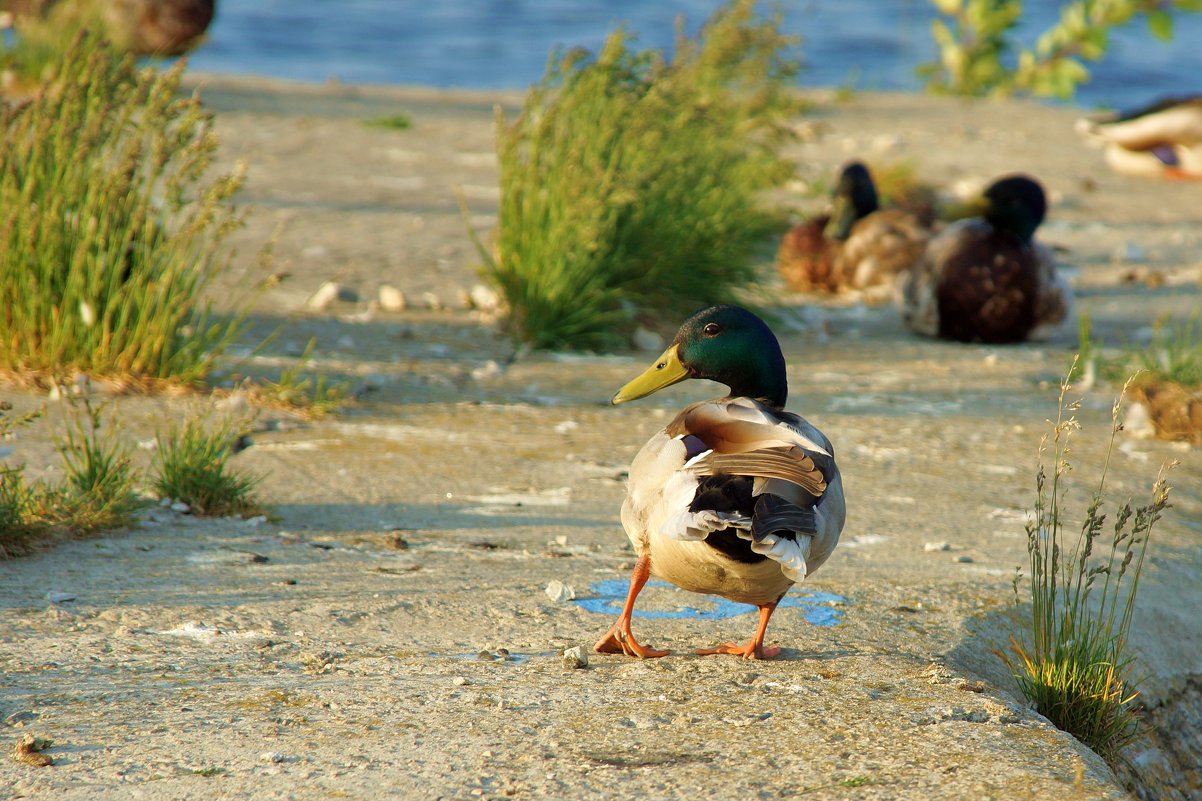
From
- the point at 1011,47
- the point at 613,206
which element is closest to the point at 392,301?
the point at 613,206

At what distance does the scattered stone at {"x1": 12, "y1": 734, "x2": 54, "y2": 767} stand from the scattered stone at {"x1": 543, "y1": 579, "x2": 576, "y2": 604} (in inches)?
53.9

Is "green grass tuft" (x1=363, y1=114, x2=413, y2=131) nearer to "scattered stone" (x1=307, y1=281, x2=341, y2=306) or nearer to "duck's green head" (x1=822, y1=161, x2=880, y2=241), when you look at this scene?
"duck's green head" (x1=822, y1=161, x2=880, y2=241)

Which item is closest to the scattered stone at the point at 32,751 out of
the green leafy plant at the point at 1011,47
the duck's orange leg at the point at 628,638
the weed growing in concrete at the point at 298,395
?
the duck's orange leg at the point at 628,638

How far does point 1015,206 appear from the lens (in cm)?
721

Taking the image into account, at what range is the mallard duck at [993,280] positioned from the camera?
7066 mm

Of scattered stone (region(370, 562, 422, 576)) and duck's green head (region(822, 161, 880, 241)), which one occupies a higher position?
duck's green head (region(822, 161, 880, 241))

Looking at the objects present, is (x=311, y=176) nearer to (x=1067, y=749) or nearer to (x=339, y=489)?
(x=339, y=489)

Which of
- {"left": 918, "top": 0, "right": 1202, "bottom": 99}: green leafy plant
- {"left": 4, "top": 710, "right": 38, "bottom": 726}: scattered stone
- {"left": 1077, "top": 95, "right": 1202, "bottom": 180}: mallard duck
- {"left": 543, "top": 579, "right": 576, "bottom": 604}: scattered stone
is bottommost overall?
{"left": 543, "top": 579, "right": 576, "bottom": 604}: scattered stone

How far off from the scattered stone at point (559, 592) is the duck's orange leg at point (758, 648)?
0.50 metres

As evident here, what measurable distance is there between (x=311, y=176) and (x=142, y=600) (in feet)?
22.0

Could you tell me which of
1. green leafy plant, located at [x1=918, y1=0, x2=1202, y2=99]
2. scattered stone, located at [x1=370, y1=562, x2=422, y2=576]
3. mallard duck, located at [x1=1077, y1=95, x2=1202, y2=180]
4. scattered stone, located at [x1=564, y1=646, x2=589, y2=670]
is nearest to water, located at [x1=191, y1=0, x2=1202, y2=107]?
green leafy plant, located at [x1=918, y1=0, x2=1202, y2=99]

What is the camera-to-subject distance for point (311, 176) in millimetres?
9789

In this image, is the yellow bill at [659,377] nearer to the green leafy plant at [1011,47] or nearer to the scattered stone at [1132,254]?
the scattered stone at [1132,254]

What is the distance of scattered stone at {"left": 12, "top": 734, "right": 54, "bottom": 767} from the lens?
2553 millimetres
